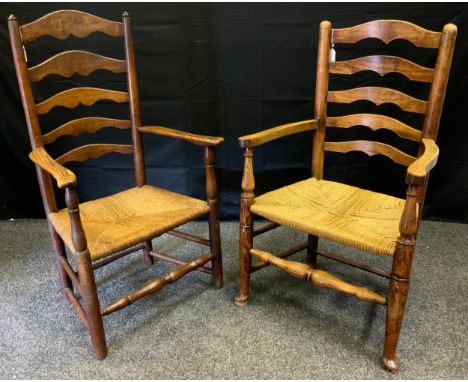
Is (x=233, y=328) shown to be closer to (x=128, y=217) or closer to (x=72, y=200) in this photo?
(x=128, y=217)

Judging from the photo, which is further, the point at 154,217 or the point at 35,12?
the point at 35,12

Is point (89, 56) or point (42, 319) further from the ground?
point (89, 56)

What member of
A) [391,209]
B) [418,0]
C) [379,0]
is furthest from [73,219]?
[418,0]

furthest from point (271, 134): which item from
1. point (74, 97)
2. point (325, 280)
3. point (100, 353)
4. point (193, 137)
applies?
point (100, 353)

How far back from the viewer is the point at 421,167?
114 centimetres

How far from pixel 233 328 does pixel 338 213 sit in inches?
23.1

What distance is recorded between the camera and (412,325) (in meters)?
1.54

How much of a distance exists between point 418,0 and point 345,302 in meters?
1.46

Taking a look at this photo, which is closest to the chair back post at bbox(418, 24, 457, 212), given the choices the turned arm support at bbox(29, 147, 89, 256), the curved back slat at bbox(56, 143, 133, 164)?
the turned arm support at bbox(29, 147, 89, 256)

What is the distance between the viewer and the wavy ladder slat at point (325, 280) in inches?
51.0

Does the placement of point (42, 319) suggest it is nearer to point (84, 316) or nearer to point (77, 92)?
point (84, 316)

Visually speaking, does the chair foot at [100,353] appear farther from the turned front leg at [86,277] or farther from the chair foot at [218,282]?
the chair foot at [218,282]

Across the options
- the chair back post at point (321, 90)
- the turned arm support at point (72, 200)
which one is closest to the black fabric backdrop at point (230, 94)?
the chair back post at point (321, 90)

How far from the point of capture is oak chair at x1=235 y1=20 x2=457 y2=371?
122cm
